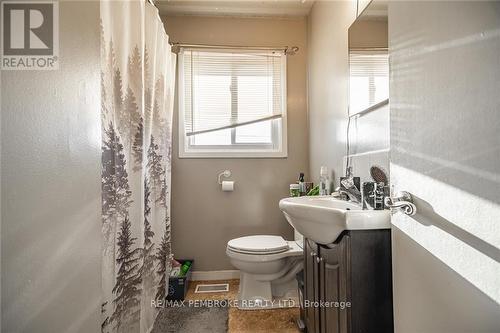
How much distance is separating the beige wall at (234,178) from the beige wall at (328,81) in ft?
0.46

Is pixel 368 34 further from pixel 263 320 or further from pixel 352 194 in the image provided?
pixel 263 320

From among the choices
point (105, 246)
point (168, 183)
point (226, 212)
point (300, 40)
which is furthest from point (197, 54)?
point (105, 246)

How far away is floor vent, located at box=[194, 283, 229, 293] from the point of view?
2115 millimetres

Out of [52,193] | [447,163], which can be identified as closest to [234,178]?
[52,193]

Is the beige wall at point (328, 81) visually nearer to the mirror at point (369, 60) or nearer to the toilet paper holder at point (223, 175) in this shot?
the mirror at point (369, 60)

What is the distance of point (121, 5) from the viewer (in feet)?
3.85

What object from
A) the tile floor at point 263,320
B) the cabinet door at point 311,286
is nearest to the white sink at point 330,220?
the cabinet door at point 311,286

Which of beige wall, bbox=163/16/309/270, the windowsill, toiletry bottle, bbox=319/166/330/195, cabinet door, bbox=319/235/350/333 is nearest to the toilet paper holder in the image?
beige wall, bbox=163/16/309/270

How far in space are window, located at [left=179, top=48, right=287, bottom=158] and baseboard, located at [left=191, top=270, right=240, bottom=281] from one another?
3.42ft

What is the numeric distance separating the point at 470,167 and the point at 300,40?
2.20 metres

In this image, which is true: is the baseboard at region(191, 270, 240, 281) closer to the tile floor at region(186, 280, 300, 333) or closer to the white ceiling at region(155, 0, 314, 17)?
the tile floor at region(186, 280, 300, 333)

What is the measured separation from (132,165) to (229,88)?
4.41 feet

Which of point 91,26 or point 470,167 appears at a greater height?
point 91,26

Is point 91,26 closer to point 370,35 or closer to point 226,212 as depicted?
point 370,35
